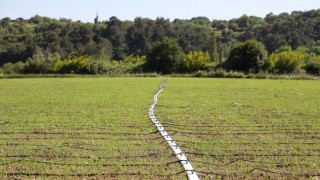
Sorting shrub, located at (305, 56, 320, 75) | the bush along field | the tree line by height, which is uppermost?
the tree line

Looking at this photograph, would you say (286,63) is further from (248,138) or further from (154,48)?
(248,138)

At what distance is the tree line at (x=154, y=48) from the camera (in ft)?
177

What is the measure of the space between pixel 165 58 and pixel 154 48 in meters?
2.81

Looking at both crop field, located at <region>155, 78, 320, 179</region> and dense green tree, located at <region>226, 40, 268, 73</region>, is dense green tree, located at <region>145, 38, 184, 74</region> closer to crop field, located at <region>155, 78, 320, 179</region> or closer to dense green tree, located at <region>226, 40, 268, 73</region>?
dense green tree, located at <region>226, 40, 268, 73</region>

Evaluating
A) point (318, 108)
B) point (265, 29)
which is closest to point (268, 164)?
point (318, 108)

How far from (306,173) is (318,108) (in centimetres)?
966

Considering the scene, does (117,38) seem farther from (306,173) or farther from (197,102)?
(306,173)

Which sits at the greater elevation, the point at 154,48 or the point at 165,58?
the point at 154,48

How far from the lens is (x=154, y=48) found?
193ft

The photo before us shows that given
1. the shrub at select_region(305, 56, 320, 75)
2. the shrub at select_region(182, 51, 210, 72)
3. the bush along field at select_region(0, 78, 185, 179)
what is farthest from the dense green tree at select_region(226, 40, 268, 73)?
the bush along field at select_region(0, 78, 185, 179)

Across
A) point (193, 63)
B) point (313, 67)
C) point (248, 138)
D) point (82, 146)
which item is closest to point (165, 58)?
point (193, 63)

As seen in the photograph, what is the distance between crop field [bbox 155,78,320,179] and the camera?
702cm

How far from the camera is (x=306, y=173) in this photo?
6770mm

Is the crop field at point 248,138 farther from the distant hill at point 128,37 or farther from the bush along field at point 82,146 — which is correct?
the distant hill at point 128,37
